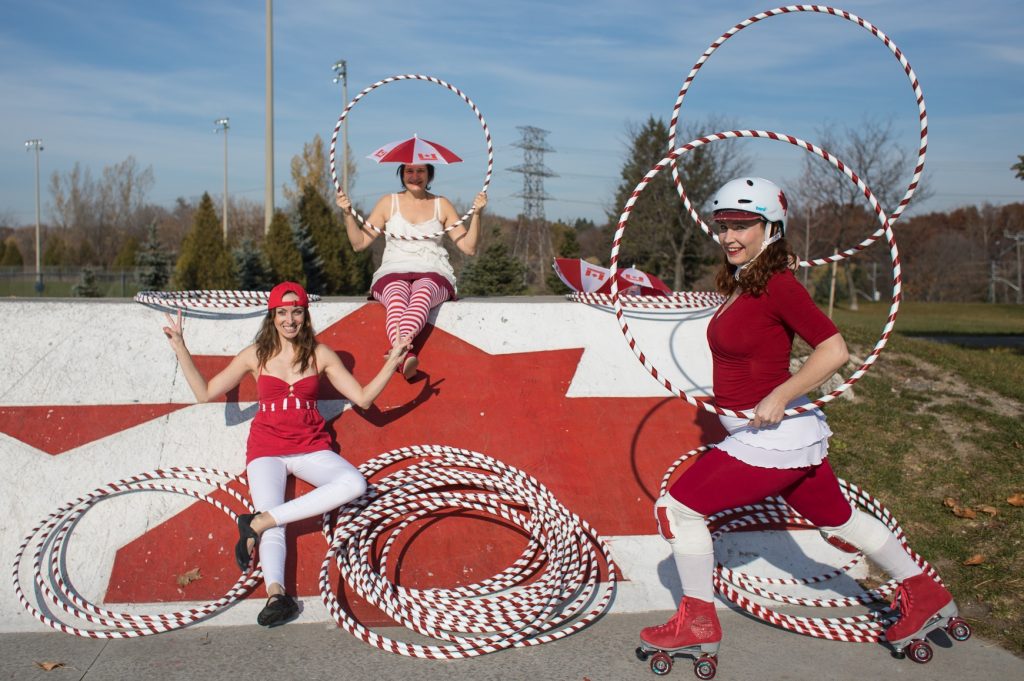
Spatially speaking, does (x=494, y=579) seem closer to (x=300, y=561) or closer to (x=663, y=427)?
→ (x=300, y=561)

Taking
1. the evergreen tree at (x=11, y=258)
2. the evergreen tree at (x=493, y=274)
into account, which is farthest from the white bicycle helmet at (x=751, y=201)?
the evergreen tree at (x=11, y=258)

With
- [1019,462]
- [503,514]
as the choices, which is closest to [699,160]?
[1019,462]

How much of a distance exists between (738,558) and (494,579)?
150 cm

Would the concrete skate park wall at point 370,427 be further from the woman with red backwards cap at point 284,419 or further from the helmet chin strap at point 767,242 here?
the helmet chin strap at point 767,242

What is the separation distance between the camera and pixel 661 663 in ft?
13.5

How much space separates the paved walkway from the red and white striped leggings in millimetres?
1987

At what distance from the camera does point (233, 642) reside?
4414 millimetres

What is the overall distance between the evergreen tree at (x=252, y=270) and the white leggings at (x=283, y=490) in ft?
89.0

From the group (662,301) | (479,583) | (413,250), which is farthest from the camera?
(413,250)

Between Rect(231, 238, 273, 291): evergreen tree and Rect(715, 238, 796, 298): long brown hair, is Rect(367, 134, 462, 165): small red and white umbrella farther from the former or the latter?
Rect(231, 238, 273, 291): evergreen tree

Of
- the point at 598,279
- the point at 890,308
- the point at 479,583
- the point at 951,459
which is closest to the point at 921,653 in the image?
the point at 890,308

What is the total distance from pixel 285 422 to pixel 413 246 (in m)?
1.99

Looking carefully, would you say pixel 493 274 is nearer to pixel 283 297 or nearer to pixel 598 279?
pixel 598 279

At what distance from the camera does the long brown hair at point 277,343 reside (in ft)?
16.9
